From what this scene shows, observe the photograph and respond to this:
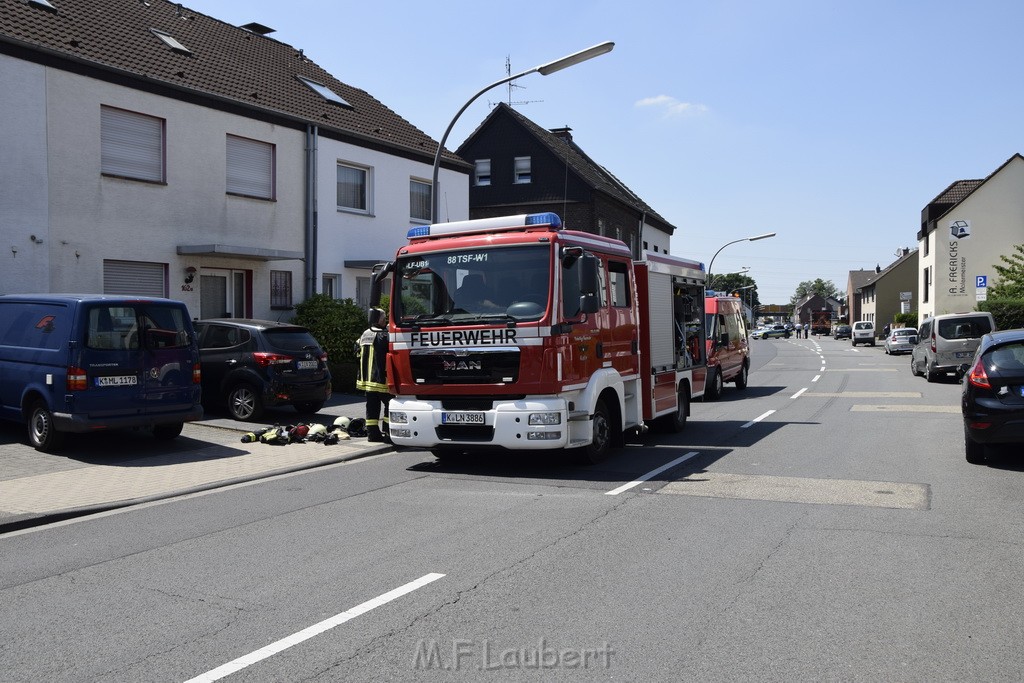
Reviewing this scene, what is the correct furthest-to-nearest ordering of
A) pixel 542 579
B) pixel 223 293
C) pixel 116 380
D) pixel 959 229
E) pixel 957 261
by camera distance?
pixel 957 261, pixel 959 229, pixel 223 293, pixel 116 380, pixel 542 579

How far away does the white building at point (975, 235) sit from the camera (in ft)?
170

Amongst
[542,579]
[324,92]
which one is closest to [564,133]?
[324,92]

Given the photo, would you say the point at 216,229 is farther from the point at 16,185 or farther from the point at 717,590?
the point at 717,590

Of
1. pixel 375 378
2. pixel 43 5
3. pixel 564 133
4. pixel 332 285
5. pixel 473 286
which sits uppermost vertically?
pixel 564 133

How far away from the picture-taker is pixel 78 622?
5.13 metres

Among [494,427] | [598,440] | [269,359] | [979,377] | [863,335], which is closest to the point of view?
[494,427]

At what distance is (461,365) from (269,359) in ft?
18.4

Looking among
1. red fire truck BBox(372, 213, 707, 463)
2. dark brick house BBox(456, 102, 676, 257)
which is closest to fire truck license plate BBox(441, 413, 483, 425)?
red fire truck BBox(372, 213, 707, 463)

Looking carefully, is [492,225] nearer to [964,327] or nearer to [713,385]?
[713,385]

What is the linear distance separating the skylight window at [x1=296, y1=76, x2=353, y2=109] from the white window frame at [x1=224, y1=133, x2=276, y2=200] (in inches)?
154

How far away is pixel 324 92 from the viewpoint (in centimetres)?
2419

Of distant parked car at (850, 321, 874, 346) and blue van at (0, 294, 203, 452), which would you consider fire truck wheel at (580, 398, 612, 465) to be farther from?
A: distant parked car at (850, 321, 874, 346)

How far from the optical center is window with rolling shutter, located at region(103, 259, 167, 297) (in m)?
16.8

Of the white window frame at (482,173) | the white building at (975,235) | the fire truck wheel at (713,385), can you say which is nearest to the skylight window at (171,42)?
the fire truck wheel at (713,385)
